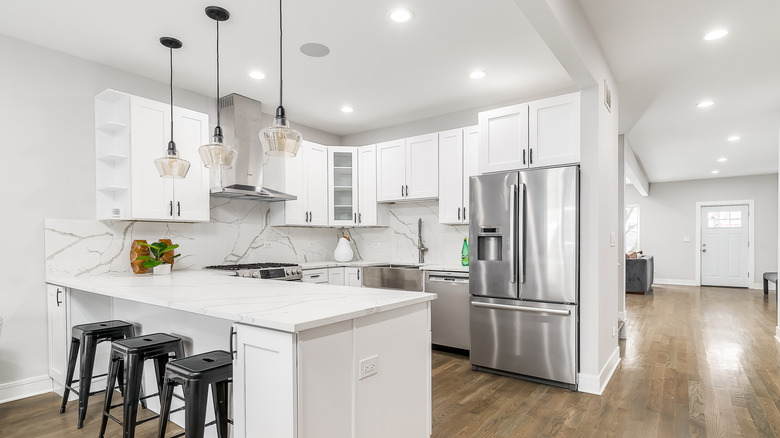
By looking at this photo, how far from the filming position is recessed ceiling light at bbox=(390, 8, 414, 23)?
8.50ft

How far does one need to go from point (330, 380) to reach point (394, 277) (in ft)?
9.70

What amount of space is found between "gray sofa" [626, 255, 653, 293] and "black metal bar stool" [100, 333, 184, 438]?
846cm

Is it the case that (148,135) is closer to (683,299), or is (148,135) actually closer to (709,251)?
(683,299)

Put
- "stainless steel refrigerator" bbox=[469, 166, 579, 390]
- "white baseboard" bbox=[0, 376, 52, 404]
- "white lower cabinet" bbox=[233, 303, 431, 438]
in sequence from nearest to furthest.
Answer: "white lower cabinet" bbox=[233, 303, 431, 438]
"white baseboard" bbox=[0, 376, 52, 404]
"stainless steel refrigerator" bbox=[469, 166, 579, 390]

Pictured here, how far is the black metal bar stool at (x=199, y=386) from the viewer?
169 centimetres

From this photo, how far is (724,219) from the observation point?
966cm

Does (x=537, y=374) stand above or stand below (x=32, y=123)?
below

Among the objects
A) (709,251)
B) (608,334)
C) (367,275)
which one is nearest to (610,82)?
(608,334)

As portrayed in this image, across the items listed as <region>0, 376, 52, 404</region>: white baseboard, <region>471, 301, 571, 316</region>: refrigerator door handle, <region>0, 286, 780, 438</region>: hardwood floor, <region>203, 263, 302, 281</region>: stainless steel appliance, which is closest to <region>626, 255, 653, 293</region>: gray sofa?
<region>0, 286, 780, 438</region>: hardwood floor

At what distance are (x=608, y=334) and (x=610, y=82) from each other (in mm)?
2129

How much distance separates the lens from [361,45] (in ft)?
10.00

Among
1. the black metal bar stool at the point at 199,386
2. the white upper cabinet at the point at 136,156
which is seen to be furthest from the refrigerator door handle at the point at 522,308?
the white upper cabinet at the point at 136,156

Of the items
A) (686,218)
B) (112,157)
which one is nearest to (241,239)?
(112,157)

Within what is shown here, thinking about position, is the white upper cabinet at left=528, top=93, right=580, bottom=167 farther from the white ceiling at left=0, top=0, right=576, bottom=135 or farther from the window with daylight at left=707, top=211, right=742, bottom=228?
the window with daylight at left=707, top=211, right=742, bottom=228
